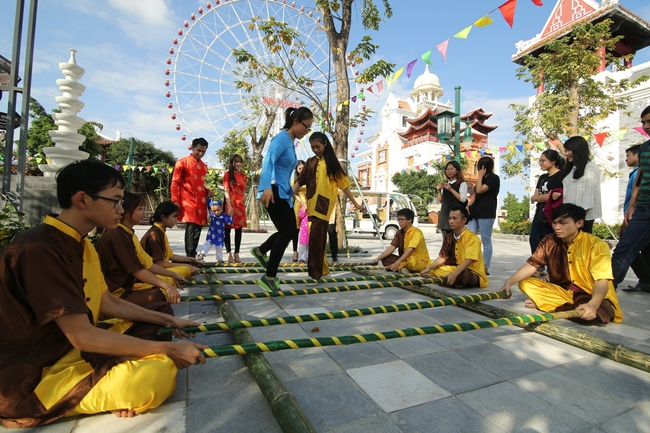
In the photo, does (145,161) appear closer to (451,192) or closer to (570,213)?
(451,192)

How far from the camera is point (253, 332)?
249 centimetres

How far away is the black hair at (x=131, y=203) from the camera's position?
9.58ft

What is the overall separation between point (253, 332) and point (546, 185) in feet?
13.0

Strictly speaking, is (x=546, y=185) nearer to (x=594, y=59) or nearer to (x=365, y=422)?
(x=365, y=422)

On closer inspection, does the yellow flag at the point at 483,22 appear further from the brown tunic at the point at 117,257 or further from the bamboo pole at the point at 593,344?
the brown tunic at the point at 117,257

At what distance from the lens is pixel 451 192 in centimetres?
503

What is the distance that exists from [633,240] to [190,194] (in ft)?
16.9

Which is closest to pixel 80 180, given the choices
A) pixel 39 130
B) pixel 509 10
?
pixel 509 10

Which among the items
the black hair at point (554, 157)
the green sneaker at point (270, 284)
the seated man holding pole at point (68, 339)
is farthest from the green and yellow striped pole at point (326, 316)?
the black hair at point (554, 157)

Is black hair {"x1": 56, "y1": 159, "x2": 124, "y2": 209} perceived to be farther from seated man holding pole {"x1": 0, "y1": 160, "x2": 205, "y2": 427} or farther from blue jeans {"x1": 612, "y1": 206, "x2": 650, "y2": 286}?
blue jeans {"x1": 612, "y1": 206, "x2": 650, "y2": 286}

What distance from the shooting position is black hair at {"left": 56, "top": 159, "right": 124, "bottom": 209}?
150 centimetres

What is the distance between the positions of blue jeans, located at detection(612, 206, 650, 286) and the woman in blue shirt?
3.21 meters

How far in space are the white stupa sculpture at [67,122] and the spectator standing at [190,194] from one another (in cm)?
215

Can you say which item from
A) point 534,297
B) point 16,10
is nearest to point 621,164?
point 534,297
